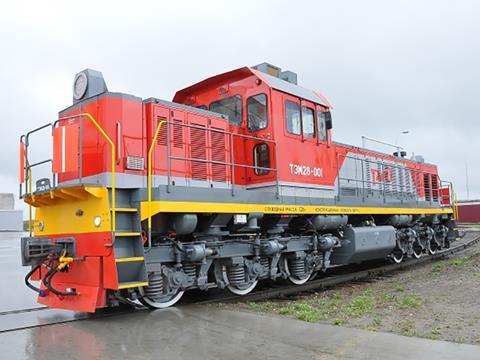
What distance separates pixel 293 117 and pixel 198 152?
2.34 metres

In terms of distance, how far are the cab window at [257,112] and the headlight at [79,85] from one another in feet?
9.87

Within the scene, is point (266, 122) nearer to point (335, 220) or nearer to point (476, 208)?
point (335, 220)

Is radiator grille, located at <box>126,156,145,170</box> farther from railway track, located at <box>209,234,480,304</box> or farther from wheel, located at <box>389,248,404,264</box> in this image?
wheel, located at <box>389,248,404,264</box>

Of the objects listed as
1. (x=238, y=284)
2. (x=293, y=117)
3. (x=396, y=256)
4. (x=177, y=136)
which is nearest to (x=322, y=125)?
(x=293, y=117)

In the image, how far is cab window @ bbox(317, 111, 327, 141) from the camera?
9645 mm

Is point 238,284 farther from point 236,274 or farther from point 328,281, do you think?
point 328,281

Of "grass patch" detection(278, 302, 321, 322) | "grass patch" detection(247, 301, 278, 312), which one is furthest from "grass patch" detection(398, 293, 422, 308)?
"grass patch" detection(247, 301, 278, 312)

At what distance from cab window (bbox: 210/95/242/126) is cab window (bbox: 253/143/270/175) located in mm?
627

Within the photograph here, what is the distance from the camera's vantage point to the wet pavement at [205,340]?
14.8 ft

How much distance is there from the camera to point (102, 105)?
263 inches

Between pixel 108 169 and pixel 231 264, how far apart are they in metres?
2.63

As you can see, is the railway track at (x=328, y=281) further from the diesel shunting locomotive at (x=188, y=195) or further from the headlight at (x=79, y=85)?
the headlight at (x=79, y=85)

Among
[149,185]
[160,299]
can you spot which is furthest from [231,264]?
[149,185]

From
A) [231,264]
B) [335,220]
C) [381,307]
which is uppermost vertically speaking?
[335,220]
